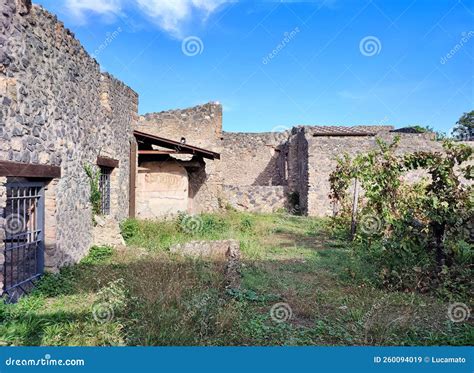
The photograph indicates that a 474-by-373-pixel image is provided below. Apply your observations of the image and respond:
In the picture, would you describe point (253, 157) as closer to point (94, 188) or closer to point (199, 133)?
point (199, 133)

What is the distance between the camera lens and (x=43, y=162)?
209 inches

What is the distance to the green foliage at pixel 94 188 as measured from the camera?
292 inches

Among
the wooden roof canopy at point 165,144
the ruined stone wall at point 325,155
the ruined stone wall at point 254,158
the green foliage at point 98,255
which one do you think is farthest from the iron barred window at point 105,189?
the ruined stone wall at point 254,158

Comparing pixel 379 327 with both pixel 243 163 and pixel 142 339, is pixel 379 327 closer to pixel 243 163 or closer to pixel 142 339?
pixel 142 339

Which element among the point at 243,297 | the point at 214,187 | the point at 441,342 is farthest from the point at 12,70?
the point at 214,187

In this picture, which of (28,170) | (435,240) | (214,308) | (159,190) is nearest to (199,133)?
Result: (159,190)

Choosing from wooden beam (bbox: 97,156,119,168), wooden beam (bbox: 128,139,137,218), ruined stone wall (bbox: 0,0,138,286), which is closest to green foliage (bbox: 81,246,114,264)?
ruined stone wall (bbox: 0,0,138,286)

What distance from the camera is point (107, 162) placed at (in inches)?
337

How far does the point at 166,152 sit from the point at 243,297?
6.98 m

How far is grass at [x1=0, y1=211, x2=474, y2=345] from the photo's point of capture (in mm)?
3623

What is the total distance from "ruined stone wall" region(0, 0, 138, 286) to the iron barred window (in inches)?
22.2

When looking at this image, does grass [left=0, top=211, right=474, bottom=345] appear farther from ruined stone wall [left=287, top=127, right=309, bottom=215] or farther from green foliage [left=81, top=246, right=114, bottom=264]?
ruined stone wall [left=287, top=127, right=309, bottom=215]

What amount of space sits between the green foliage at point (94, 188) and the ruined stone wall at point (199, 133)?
19.4 feet

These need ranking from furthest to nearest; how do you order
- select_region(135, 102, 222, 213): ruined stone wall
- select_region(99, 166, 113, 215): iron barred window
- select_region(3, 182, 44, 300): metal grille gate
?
select_region(135, 102, 222, 213): ruined stone wall
select_region(99, 166, 113, 215): iron barred window
select_region(3, 182, 44, 300): metal grille gate
